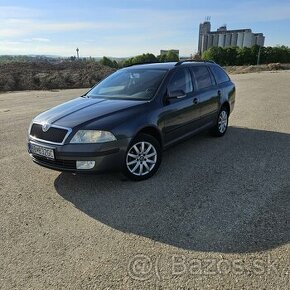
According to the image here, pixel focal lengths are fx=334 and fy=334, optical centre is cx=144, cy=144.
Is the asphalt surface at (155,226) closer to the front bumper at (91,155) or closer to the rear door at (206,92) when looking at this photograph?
the front bumper at (91,155)

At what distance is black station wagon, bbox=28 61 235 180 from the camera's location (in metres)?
4.41

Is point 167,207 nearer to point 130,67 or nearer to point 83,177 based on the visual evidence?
point 83,177

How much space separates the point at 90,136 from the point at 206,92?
3022mm

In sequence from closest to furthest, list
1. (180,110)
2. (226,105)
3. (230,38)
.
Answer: (180,110), (226,105), (230,38)

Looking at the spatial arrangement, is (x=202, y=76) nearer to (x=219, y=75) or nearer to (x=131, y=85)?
(x=219, y=75)

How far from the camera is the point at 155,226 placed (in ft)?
12.0

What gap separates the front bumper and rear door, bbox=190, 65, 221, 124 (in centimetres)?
233

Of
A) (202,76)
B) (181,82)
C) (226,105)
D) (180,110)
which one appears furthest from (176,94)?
(226,105)

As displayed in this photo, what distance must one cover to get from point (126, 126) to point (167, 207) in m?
1.26

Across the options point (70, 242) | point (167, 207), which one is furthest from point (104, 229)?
point (167, 207)

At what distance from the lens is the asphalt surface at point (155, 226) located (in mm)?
2867

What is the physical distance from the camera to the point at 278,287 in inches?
106

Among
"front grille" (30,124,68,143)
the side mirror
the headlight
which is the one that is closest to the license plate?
"front grille" (30,124,68,143)

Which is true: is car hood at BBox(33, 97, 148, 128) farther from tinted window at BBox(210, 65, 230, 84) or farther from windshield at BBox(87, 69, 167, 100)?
tinted window at BBox(210, 65, 230, 84)
